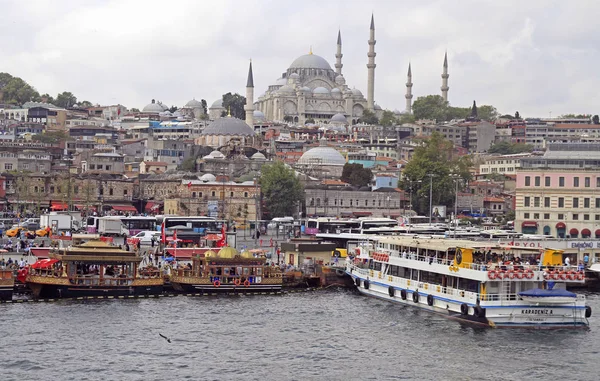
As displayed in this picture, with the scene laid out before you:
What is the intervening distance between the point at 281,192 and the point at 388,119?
228ft

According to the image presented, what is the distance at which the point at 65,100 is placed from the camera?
158125 mm

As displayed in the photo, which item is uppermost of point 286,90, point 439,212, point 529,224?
point 286,90

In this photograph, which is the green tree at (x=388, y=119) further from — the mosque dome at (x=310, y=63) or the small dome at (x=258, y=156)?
the small dome at (x=258, y=156)

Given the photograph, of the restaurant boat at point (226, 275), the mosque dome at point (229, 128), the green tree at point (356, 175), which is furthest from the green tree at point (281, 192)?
the restaurant boat at point (226, 275)

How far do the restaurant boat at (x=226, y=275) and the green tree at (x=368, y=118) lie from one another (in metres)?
105

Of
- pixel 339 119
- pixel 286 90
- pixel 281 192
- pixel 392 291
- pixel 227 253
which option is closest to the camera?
pixel 392 291

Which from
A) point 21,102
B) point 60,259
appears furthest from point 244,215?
point 21,102

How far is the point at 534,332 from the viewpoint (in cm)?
3478

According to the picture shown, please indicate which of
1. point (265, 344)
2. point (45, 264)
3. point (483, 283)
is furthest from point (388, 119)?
point (265, 344)

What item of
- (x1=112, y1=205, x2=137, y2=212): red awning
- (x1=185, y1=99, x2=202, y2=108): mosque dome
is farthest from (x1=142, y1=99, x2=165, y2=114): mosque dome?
(x1=112, y1=205, x2=137, y2=212): red awning

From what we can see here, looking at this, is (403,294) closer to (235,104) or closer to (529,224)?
(529,224)

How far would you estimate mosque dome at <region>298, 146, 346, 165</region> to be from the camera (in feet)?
326

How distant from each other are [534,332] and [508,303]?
127cm

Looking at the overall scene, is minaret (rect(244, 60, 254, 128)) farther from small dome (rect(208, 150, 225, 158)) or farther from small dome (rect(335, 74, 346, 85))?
small dome (rect(208, 150, 225, 158))
